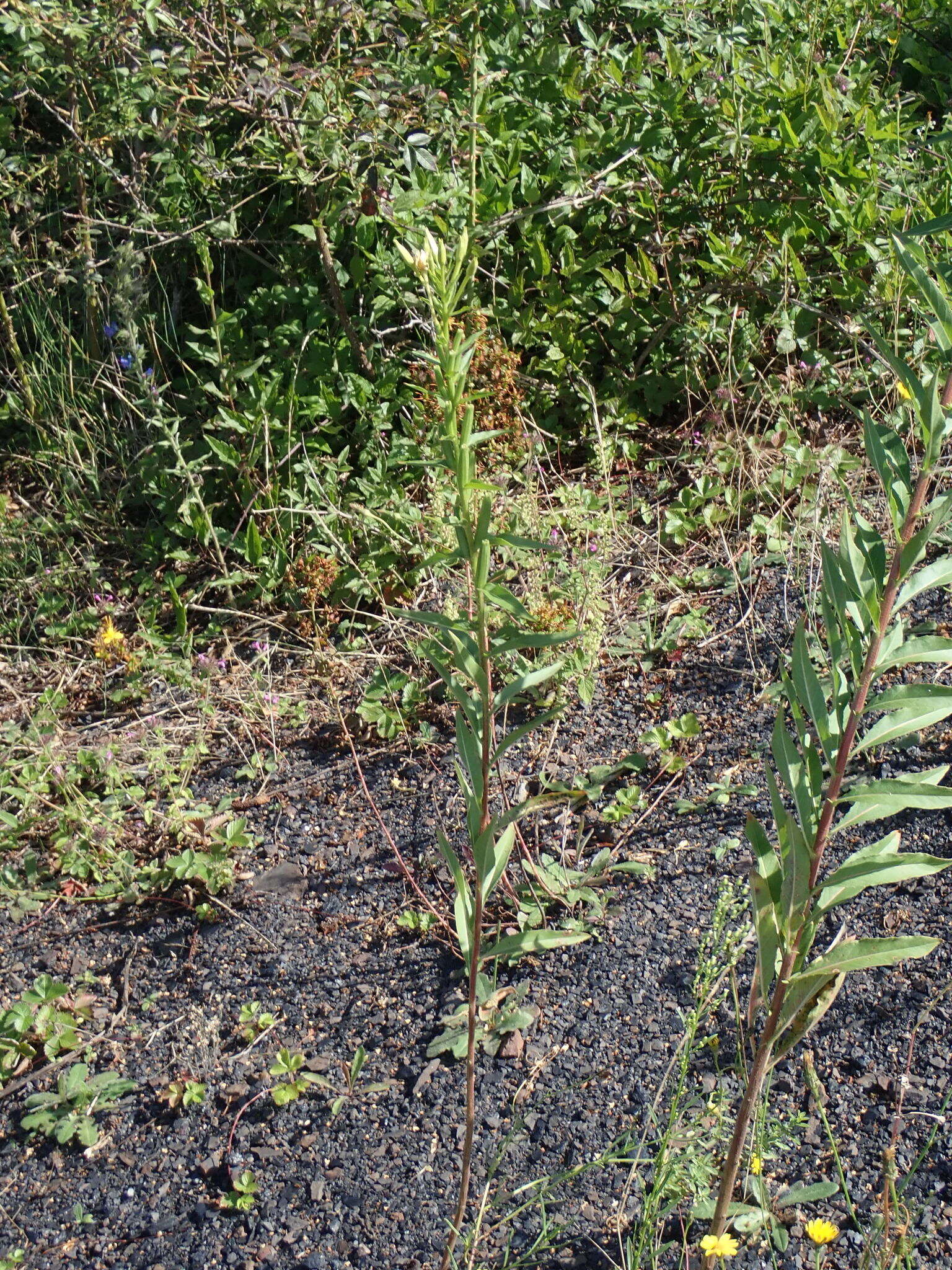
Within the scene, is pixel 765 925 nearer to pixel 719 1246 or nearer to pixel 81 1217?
pixel 719 1246

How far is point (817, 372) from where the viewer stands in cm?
359

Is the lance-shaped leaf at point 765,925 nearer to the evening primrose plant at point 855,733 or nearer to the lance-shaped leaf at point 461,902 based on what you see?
the evening primrose plant at point 855,733

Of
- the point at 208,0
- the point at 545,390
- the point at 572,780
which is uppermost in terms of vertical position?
the point at 208,0

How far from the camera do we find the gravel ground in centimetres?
194

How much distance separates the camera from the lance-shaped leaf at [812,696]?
59.1 inches

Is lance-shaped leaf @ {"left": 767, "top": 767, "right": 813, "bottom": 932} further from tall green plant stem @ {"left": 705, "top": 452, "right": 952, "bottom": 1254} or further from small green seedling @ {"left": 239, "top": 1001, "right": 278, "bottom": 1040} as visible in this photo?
small green seedling @ {"left": 239, "top": 1001, "right": 278, "bottom": 1040}

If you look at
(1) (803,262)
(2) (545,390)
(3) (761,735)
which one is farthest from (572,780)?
(1) (803,262)

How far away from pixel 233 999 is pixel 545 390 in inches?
88.7

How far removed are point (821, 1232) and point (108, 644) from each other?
102 inches

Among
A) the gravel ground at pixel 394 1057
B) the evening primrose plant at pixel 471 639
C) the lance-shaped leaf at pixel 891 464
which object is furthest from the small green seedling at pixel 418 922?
the lance-shaped leaf at pixel 891 464

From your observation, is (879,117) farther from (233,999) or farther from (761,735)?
(233,999)

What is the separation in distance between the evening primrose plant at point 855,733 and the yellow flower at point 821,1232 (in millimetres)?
239

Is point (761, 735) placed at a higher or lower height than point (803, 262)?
lower

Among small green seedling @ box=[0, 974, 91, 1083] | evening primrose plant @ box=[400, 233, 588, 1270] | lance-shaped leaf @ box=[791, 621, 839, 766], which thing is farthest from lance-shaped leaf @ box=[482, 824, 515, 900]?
small green seedling @ box=[0, 974, 91, 1083]
